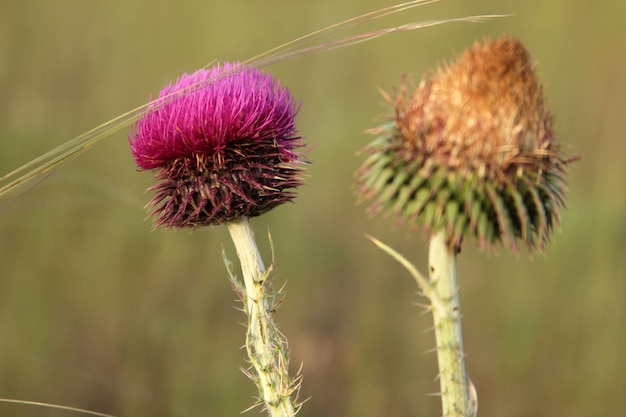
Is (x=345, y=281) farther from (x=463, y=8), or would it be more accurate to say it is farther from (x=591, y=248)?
(x=463, y=8)

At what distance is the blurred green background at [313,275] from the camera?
480cm

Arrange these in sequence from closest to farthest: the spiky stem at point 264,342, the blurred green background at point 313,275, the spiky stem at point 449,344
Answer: the spiky stem at point 449,344
the spiky stem at point 264,342
the blurred green background at point 313,275

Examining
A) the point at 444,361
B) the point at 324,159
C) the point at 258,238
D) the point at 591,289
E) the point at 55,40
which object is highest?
the point at 55,40

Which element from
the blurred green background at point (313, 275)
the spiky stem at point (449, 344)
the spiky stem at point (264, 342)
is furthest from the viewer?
the blurred green background at point (313, 275)

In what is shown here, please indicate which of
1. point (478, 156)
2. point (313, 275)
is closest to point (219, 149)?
point (478, 156)

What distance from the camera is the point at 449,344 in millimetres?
1963

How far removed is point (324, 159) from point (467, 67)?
385cm

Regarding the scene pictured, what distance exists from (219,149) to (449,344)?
75 centimetres

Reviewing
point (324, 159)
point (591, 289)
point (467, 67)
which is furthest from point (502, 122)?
point (324, 159)

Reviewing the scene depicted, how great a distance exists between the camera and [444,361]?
1952mm

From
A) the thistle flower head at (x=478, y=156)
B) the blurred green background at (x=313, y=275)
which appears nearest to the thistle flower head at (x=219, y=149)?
the thistle flower head at (x=478, y=156)

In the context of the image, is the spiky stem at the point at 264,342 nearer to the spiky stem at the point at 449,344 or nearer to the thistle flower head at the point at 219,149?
the thistle flower head at the point at 219,149

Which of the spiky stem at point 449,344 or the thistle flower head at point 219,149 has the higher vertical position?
the thistle flower head at point 219,149

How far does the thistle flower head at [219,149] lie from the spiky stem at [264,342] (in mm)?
140
